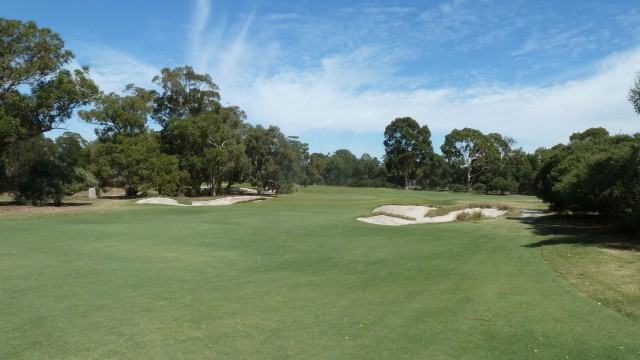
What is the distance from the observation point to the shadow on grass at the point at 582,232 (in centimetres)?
1853

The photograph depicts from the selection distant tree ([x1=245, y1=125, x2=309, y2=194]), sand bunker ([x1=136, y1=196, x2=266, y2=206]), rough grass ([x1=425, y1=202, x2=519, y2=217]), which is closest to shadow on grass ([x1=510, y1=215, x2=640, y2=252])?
rough grass ([x1=425, y1=202, x2=519, y2=217])

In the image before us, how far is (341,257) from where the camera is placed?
52.7 ft

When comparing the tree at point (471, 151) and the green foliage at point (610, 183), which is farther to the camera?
the tree at point (471, 151)

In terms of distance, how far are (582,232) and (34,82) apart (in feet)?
126

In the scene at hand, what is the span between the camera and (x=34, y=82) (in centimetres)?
3362

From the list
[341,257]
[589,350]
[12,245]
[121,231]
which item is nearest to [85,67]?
[121,231]

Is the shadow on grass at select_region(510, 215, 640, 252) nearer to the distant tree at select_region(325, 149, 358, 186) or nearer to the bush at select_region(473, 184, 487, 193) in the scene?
the bush at select_region(473, 184, 487, 193)

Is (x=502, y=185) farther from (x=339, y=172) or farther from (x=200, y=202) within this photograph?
(x=339, y=172)

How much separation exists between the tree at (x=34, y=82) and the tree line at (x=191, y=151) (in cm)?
7

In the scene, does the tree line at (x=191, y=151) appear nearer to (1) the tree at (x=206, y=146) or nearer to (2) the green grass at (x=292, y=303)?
(1) the tree at (x=206, y=146)

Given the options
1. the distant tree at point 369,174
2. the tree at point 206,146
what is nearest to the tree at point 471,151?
the distant tree at point 369,174

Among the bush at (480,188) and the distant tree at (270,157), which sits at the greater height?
the distant tree at (270,157)

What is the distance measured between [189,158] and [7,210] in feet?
92.2

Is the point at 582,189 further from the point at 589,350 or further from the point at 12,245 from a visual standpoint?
the point at 12,245
